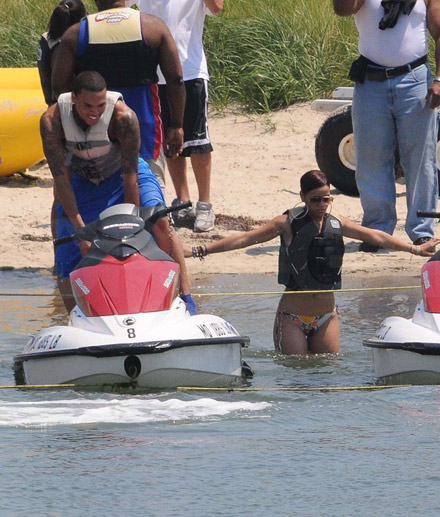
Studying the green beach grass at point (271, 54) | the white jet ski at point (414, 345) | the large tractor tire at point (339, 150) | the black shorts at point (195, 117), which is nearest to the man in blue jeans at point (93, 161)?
the white jet ski at point (414, 345)

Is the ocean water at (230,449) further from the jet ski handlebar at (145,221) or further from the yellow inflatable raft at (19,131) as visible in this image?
the yellow inflatable raft at (19,131)

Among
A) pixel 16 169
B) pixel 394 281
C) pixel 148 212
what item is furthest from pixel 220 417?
pixel 16 169

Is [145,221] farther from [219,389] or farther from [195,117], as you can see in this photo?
Answer: [195,117]

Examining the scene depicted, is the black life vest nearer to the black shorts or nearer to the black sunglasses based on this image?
the black sunglasses

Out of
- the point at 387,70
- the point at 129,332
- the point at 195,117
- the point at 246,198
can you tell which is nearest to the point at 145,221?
the point at 129,332

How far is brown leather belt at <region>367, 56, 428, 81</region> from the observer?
10797 millimetres

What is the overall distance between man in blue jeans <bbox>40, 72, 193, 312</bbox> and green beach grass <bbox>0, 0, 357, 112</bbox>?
7409 millimetres

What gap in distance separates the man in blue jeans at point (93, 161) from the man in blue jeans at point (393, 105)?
2.88 m

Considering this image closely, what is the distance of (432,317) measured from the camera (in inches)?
286

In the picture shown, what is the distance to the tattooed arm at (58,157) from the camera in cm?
824

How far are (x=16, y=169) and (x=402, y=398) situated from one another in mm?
7652

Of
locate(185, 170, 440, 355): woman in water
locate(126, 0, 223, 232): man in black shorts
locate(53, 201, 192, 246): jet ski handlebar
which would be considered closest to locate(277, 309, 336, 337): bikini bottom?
locate(185, 170, 440, 355): woman in water

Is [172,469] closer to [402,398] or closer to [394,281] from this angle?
[402,398]

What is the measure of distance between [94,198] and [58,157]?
0.44 meters
